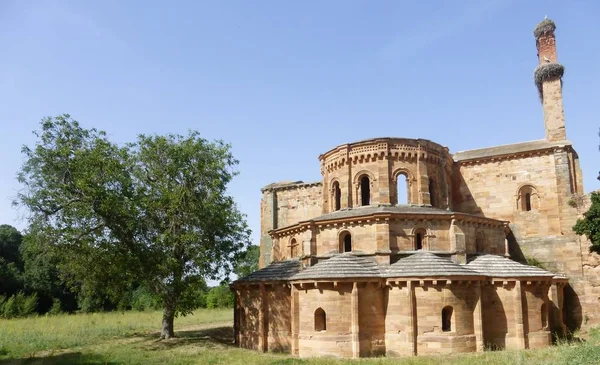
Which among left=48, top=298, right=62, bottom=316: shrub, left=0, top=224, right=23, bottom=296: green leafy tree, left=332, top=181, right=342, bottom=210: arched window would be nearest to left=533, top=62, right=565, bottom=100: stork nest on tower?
left=332, top=181, right=342, bottom=210: arched window

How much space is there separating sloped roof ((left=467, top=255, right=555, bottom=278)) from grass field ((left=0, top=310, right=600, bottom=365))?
3280 mm

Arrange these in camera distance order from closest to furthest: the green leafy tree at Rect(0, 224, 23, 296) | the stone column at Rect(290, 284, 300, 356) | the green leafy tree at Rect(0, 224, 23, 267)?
1. the stone column at Rect(290, 284, 300, 356)
2. the green leafy tree at Rect(0, 224, 23, 296)
3. the green leafy tree at Rect(0, 224, 23, 267)

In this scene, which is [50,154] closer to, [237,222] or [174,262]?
[174,262]

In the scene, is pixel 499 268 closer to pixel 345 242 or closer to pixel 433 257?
pixel 433 257

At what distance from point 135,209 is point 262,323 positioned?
324 inches

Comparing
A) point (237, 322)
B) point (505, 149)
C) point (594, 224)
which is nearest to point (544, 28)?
point (505, 149)

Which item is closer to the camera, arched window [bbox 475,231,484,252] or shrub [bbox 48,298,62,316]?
arched window [bbox 475,231,484,252]

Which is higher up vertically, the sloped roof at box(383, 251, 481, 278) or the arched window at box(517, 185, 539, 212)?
the arched window at box(517, 185, 539, 212)

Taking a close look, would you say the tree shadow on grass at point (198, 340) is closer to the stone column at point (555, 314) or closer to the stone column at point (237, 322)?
the stone column at point (237, 322)

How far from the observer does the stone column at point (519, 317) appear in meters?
20.2

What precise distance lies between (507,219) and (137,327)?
2550 cm

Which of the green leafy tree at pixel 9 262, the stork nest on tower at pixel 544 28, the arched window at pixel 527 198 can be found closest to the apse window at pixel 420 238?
the arched window at pixel 527 198

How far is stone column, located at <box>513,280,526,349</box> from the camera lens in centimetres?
2025

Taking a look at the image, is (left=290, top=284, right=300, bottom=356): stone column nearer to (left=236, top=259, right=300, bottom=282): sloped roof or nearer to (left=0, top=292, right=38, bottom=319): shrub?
(left=236, top=259, right=300, bottom=282): sloped roof
